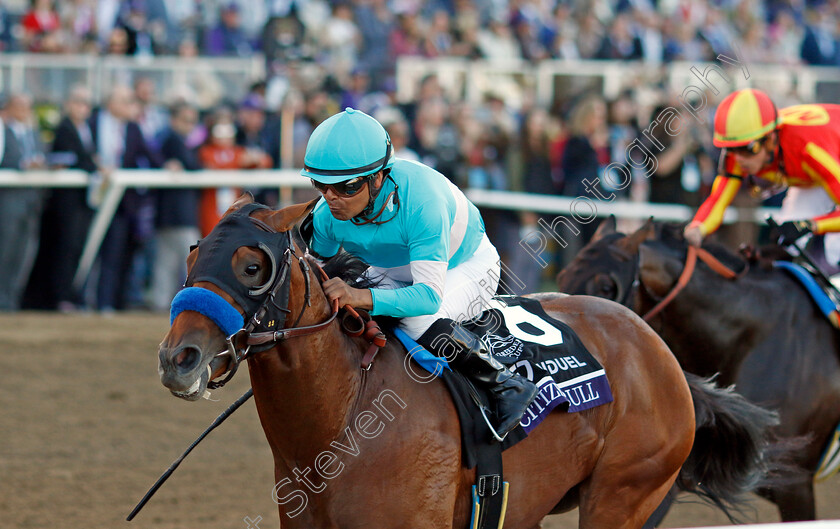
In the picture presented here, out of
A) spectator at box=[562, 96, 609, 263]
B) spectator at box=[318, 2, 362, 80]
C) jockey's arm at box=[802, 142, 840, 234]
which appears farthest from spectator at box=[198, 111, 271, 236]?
jockey's arm at box=[802, 142, 840, 234]

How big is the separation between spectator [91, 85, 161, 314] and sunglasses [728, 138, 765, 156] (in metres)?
6.38

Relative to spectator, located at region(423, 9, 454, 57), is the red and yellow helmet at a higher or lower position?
higher

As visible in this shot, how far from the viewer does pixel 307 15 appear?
13.2m

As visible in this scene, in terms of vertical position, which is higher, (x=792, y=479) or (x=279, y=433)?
(x=279, y=433)

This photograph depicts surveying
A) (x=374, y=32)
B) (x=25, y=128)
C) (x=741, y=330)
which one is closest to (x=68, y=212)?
(x=25, y=128)

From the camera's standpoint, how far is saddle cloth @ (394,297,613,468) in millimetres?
3408

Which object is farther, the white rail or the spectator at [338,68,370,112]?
the spectator at [338,68,370,112]

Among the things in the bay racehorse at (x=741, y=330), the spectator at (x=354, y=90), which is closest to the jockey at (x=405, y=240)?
the bay racehorse at (x=741, y=330)

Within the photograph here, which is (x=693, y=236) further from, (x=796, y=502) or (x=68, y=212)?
(x=68, y=212)

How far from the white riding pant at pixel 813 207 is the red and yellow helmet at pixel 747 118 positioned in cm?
63

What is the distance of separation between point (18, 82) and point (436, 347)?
836 centimetres

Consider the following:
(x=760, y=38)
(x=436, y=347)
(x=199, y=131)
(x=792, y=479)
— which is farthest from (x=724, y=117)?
(x=760, y=38)

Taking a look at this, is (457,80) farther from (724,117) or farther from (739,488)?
(739,488)

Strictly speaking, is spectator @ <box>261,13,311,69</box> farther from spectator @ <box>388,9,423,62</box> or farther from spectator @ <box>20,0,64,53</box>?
spectator @ <box>20,0,64,53</box>
